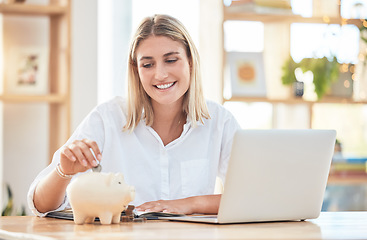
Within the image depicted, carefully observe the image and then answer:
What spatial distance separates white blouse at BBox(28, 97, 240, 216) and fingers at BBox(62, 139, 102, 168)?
59 cm

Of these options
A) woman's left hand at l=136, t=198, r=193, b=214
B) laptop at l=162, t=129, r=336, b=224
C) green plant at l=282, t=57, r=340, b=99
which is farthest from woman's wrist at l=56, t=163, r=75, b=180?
green plant at l=282, t=57, r=340, b=99

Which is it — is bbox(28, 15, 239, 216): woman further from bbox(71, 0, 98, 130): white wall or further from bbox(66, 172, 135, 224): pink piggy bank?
bbox(71, 0, 98, 130): white wall

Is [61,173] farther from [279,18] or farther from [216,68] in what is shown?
[279,18]

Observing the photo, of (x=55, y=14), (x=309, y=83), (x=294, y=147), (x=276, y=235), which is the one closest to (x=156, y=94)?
(x=294, y=147)

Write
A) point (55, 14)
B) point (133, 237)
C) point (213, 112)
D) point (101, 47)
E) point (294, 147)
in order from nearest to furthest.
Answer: point (133, 237) → point (294, 147) → point (213, 112) → point (55, 14) → point (101, 47)

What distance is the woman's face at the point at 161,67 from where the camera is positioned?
7.41ft

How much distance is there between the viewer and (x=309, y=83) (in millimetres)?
4141

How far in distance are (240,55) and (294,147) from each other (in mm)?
2464

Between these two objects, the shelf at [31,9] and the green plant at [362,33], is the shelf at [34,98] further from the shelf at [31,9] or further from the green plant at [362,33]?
the green plant at [362,33]

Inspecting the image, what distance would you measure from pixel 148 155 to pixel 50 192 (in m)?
0.53

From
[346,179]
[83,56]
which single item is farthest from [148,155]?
[346,179]

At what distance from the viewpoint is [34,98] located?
139 inches

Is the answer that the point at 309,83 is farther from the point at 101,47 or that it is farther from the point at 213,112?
the point at 213,112

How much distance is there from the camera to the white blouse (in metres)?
2.31
